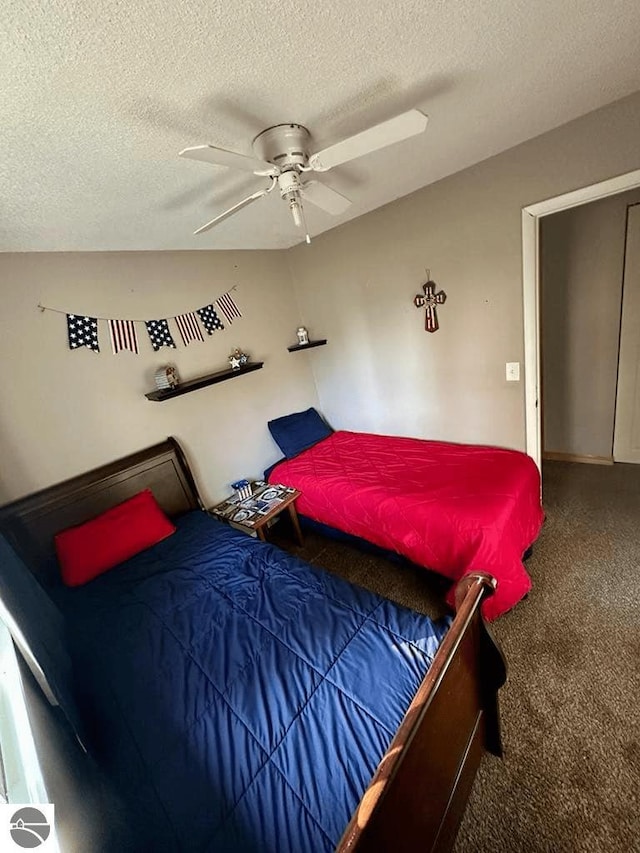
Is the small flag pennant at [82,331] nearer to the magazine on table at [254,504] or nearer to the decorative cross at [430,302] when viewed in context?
the magazine on table at [254,504]

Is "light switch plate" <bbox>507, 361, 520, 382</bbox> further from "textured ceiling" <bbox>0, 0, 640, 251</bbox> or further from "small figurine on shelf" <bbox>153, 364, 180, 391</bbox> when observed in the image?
"small figurine on shelf" <bbox>153, 364, 180, 391</bbox>

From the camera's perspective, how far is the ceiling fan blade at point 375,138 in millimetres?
989

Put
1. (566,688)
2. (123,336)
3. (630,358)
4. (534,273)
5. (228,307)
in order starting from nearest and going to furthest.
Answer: (566,688)
(534,273)
(123,336)
(630,358)
(228,307)

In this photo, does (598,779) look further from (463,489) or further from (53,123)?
(53,123)

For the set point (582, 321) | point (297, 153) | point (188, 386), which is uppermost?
point (297, 153)

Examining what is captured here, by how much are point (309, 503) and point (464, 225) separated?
2212 millimetres

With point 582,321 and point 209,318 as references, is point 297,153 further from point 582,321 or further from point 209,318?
point 582,321

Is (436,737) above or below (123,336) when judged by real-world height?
below

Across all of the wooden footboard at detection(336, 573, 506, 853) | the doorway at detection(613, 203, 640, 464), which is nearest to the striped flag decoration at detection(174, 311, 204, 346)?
the wooden footboard at detection(336, 573, 506, 853)

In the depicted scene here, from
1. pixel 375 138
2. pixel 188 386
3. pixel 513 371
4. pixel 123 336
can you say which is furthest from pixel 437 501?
pixel 123 336

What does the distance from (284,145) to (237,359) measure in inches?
69.8

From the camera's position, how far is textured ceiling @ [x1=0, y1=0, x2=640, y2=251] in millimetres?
800

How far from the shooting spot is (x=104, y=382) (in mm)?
2271

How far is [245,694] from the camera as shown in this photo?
121cm
